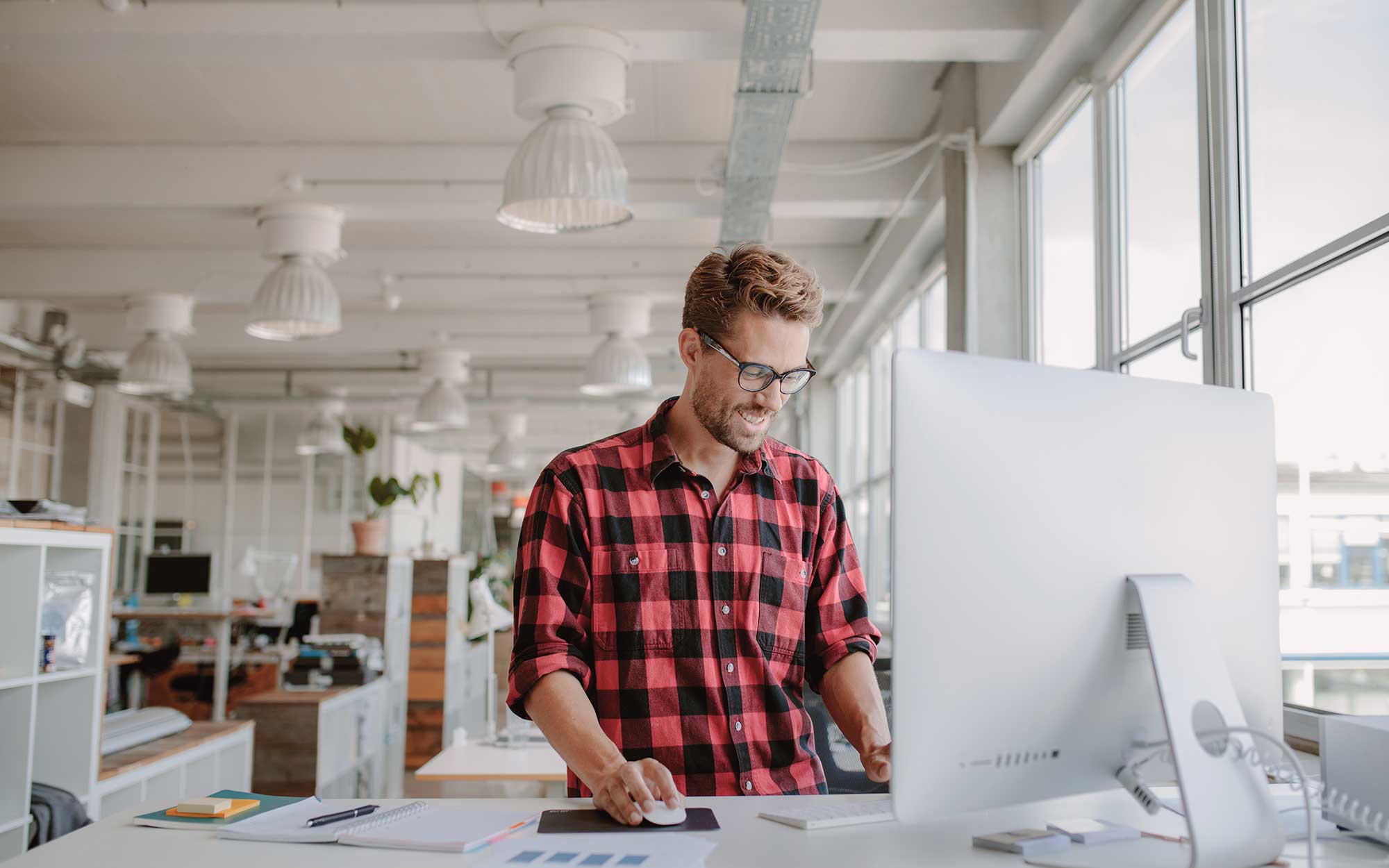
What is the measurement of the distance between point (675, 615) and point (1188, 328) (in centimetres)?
218

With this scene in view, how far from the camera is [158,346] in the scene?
7508mm

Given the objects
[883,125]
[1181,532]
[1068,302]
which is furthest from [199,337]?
[1181,532]

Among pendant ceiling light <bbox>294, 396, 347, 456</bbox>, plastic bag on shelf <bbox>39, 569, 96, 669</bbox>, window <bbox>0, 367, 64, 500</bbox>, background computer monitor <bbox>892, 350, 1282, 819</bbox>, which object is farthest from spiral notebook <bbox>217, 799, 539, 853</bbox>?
pendant ceiling light <bbox>294, 396, 347, 456</bbox>

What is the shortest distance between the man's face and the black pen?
2.39 feet

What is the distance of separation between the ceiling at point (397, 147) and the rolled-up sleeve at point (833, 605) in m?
2.52

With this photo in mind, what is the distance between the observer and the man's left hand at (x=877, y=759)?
1466 mm

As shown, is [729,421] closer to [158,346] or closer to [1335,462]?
[1335,462]

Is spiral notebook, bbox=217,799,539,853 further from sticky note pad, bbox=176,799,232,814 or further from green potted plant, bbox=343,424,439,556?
green potted plant, bbox=343,424,439,556

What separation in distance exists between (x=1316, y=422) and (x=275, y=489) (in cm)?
1392

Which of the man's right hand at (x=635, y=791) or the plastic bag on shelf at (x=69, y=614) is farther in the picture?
the plastic bag on shelf at (x=69, y=614)

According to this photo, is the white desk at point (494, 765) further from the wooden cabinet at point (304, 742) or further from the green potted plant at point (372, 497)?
the green potted plant at point (372, 497)

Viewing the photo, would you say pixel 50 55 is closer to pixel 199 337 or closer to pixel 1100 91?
pixel 1100 91

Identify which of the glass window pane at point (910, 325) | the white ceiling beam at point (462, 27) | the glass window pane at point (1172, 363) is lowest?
the glass window pane at point (1172, 363)

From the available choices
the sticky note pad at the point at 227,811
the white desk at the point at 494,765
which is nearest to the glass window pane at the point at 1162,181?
the white desk at the point at 494,765
